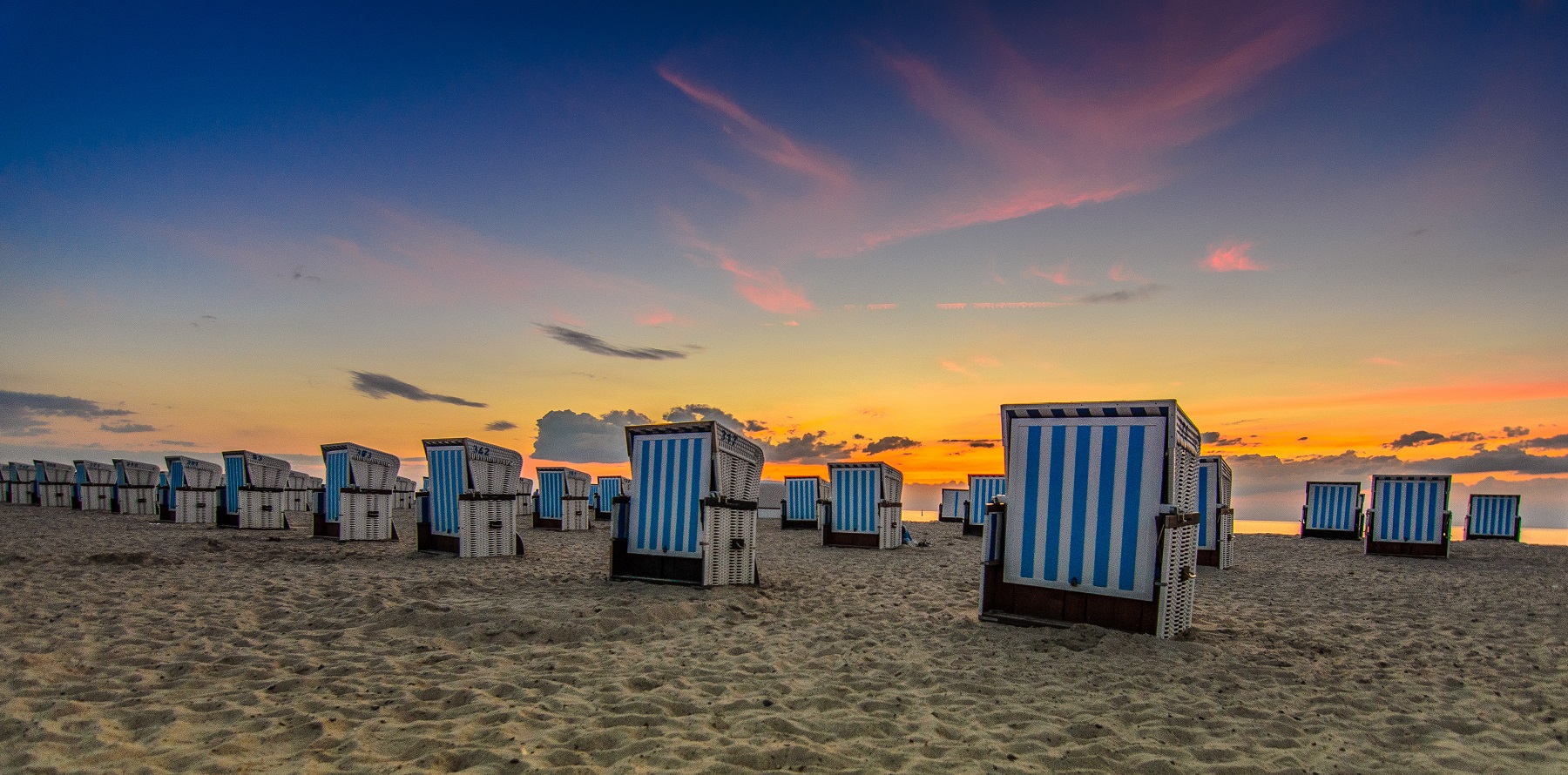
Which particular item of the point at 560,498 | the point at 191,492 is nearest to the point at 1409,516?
the point at 560,498

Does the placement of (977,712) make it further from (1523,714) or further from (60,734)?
(60,734)

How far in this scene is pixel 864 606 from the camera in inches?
337

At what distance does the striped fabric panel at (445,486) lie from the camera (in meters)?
13.5

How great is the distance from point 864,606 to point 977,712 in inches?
155

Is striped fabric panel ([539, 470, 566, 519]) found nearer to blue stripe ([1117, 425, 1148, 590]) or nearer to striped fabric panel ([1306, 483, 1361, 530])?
blue stripe ([1117, 425, 1148, 590])

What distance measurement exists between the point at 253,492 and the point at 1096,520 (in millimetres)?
20488

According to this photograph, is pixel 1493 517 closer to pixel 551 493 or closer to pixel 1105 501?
pixel 1105 501

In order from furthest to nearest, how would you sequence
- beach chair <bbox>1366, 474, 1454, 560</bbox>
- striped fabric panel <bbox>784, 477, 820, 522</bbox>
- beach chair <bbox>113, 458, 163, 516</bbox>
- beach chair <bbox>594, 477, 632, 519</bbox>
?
beach chair <bbox>594, 477, 632, 519</bbox> → striped fabric panel <bbox>784, 477, 820, 522</bbox> → beach chair <bbox>113, 458, 163, 516</bbox> → beach chair <bbox>1366, 474, 1454, 560</bbox>

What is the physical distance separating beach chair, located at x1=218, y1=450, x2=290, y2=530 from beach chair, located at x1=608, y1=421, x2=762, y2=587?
14.3 m

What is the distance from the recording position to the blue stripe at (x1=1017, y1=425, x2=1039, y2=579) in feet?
24.2

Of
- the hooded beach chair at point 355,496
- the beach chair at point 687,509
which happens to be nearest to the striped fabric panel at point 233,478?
the hooded beach chair at point 355,496

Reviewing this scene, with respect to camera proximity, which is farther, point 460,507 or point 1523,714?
point 460,507

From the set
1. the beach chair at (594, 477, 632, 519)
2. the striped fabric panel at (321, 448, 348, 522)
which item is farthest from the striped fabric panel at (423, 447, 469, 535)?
the beach chair at (594, 477, 632, 519)

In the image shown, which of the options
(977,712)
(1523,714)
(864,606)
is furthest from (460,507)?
(1523,714)
